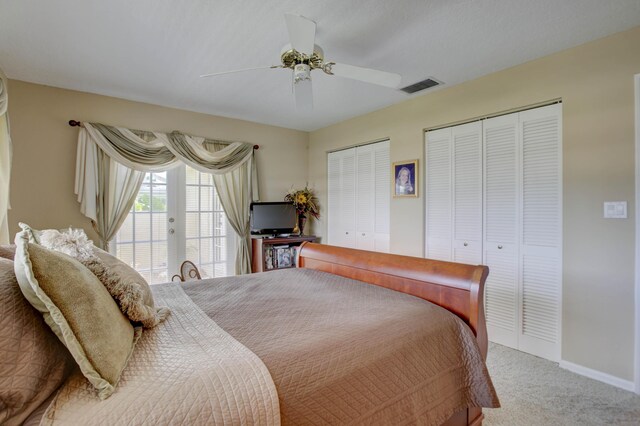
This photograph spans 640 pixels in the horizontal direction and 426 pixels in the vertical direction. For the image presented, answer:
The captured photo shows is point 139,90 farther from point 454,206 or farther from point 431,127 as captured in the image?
point 454,206

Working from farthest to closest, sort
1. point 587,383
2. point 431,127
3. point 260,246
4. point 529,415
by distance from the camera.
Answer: point 260,246 < point 431,127 < point 587,383 < point 529,415

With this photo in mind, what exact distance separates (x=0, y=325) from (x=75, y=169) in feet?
10.2

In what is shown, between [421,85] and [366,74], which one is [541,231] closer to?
[421,85]

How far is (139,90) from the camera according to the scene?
3197 millimetres

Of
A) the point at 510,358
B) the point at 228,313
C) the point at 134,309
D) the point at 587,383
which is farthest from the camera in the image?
the point at 510,358

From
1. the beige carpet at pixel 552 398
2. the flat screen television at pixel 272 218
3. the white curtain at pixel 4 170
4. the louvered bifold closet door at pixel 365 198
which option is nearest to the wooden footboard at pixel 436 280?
the beige carpet at pixel 552 398

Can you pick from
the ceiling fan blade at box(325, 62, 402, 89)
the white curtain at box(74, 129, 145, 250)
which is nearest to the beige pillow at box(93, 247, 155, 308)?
the ceiling fan blade at box(325, 62, 402, 89)

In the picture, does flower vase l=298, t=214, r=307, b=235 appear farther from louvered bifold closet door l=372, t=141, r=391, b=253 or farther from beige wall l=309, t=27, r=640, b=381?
beige wall l=309, t=27, r=640, b=381

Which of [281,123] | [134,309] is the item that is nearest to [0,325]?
[134,309]

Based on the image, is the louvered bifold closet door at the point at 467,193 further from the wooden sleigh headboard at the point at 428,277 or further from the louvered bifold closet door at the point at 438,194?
the wooden sleigh headboard at the point at 428,277

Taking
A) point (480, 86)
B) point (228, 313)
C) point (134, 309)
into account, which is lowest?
point (228, 313)

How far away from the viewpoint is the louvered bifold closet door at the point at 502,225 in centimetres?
272

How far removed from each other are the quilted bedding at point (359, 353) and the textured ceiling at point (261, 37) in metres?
1.74

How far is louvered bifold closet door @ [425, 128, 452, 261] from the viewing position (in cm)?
323
